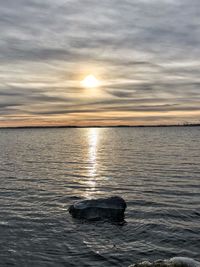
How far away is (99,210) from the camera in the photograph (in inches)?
870

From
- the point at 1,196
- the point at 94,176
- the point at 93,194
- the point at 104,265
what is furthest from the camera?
the point at 94,176

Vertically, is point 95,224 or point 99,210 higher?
point 99,210

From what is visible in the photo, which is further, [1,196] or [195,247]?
[1,196]

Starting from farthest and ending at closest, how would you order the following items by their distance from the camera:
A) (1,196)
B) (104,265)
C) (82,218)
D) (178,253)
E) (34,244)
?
(1,196) → (82,218) → (34,244) → (178,253) → (104,265)

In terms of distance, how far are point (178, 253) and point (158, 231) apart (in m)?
3.22

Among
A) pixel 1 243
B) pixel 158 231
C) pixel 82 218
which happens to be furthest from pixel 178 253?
pixel 1 243

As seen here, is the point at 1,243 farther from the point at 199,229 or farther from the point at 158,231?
the point at 199,229

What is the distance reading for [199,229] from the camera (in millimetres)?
20172

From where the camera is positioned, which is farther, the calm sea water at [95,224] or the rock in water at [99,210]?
the rock in water at [99,210]

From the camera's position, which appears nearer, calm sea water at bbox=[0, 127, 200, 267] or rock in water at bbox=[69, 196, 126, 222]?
calm sea water at bbox=[0, 127, 200, 267]

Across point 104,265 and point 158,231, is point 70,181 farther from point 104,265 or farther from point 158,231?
point 104,265

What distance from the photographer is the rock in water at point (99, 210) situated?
72.1 ft

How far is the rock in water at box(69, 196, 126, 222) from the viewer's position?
72.1 ft

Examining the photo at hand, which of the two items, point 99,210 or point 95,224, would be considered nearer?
point 95,224
